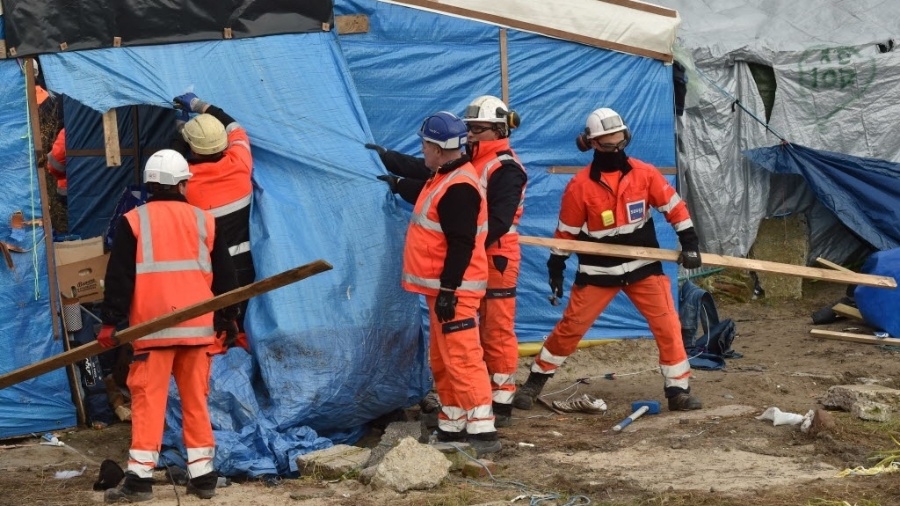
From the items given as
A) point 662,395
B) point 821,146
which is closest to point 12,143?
point 662,395

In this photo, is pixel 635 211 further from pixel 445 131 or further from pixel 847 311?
pixel 847 311

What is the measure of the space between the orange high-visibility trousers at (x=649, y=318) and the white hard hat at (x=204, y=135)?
2.68m

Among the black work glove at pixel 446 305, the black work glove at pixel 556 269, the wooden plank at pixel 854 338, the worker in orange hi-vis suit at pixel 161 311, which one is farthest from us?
the wooden plank at pixel 854 338

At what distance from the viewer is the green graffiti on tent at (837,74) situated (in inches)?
511


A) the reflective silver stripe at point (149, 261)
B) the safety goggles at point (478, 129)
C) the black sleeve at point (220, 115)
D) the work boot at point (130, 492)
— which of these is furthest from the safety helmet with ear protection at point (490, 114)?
the work boot at point (130, 492)

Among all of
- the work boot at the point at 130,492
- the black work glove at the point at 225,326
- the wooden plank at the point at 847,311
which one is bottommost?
the wooden plank at the point at 847,311

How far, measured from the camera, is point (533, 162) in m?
10.1

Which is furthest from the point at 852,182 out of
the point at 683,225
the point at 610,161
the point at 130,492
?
the point at 130,492

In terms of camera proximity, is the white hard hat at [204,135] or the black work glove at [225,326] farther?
the white hard hat at [204,135]

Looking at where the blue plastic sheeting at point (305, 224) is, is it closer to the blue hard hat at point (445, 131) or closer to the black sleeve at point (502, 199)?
the black sleeve at point (502, 199)

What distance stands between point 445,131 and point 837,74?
6882 millimetres

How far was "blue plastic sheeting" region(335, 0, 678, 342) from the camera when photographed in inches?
379

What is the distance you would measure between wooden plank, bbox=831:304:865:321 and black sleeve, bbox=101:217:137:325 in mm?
7454

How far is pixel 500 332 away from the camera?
27.6ft
